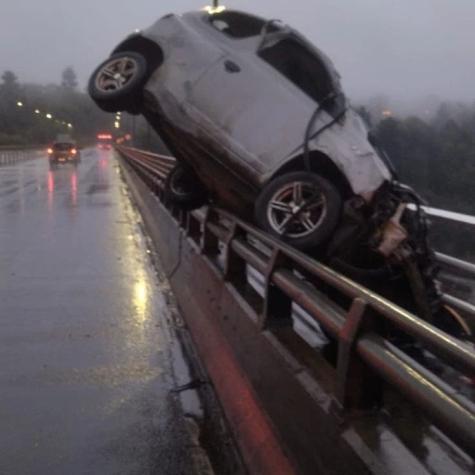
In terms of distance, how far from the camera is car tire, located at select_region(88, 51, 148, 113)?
8844mm

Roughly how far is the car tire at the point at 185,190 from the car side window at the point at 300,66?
7.30 ft

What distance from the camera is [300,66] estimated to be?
27.6 feet

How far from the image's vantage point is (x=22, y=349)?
7.68 m

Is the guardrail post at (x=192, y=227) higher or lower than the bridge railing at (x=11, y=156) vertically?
higher

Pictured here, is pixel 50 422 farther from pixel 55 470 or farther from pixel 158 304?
pixel 158 304

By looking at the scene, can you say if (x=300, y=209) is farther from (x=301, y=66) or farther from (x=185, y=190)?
(x=185, y=190)

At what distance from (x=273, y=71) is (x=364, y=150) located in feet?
4.37

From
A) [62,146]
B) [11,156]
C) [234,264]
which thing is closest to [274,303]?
[234,264]

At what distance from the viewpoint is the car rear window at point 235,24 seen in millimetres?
8938

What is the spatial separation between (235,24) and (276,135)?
5.89 ft

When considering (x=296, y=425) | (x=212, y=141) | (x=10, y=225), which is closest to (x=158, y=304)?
(x=212, y=141)

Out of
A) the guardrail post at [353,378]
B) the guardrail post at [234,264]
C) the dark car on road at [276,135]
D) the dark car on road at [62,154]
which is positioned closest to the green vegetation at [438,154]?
the dark car on road at [276,135]

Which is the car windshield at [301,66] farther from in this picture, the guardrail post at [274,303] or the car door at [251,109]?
the guardrail post at [274,303]

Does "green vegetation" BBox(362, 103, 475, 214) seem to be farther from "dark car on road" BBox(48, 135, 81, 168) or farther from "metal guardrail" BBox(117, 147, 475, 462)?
"dark car on road" BBox(48, 135, 81, 168)
